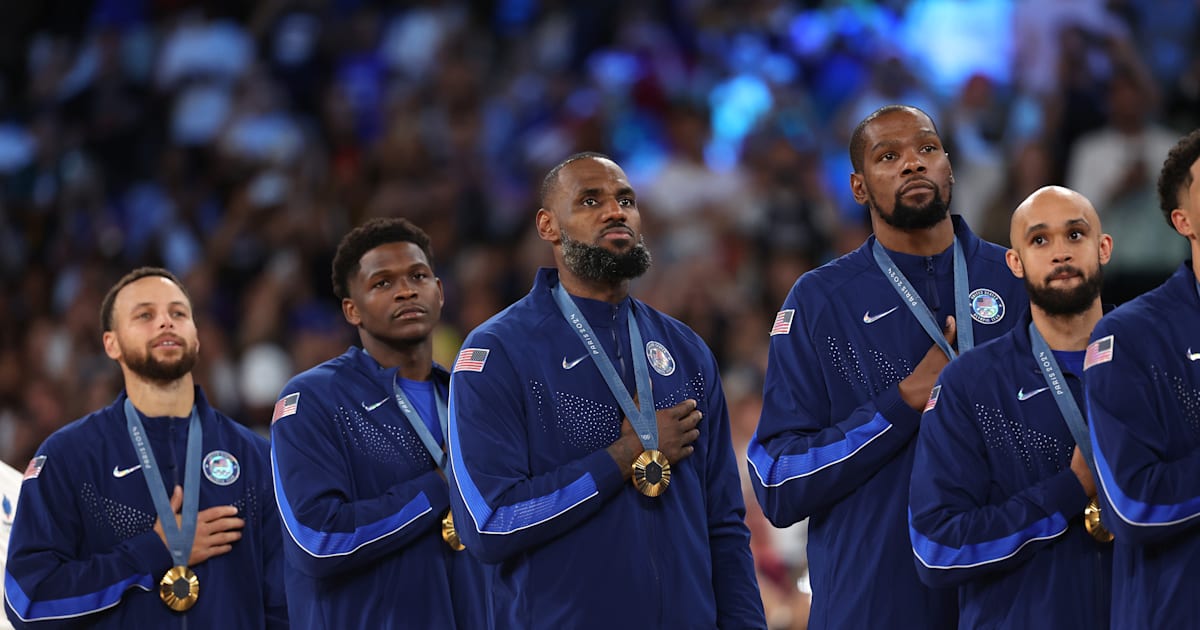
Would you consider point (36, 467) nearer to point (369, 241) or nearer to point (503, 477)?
point (369, 241)

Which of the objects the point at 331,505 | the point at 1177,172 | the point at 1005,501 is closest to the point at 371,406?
the point at 331,505

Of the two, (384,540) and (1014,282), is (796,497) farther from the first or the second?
(384,540)

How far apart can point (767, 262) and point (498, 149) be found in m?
3.25

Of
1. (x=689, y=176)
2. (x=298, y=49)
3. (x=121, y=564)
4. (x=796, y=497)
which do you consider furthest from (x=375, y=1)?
(x=796, y=497)

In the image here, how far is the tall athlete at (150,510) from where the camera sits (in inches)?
240

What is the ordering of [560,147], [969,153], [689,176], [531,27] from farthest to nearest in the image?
[531,27] < [560,147] < [689,176] < [969,153]

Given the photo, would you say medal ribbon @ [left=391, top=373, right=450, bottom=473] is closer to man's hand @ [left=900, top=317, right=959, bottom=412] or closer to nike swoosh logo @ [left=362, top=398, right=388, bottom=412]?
nike swoosh logo @ [left=362, top=398, right=388, bottom=412]

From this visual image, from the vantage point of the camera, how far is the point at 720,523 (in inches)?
215

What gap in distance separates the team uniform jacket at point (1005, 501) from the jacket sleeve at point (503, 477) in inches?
37.1

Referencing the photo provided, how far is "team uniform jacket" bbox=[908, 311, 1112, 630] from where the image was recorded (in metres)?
4.80

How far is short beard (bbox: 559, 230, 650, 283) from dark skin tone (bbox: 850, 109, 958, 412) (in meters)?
0.78

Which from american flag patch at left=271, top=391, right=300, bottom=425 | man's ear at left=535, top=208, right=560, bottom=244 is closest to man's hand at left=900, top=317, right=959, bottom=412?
man's ear at left=535, top=208, right=560, bottom=244

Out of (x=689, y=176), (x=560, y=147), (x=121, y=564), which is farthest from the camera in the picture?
(x=560, y=147)

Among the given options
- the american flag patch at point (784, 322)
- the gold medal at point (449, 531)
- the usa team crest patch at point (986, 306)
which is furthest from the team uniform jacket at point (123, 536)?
the usa team crest patch at point (986, 306)
